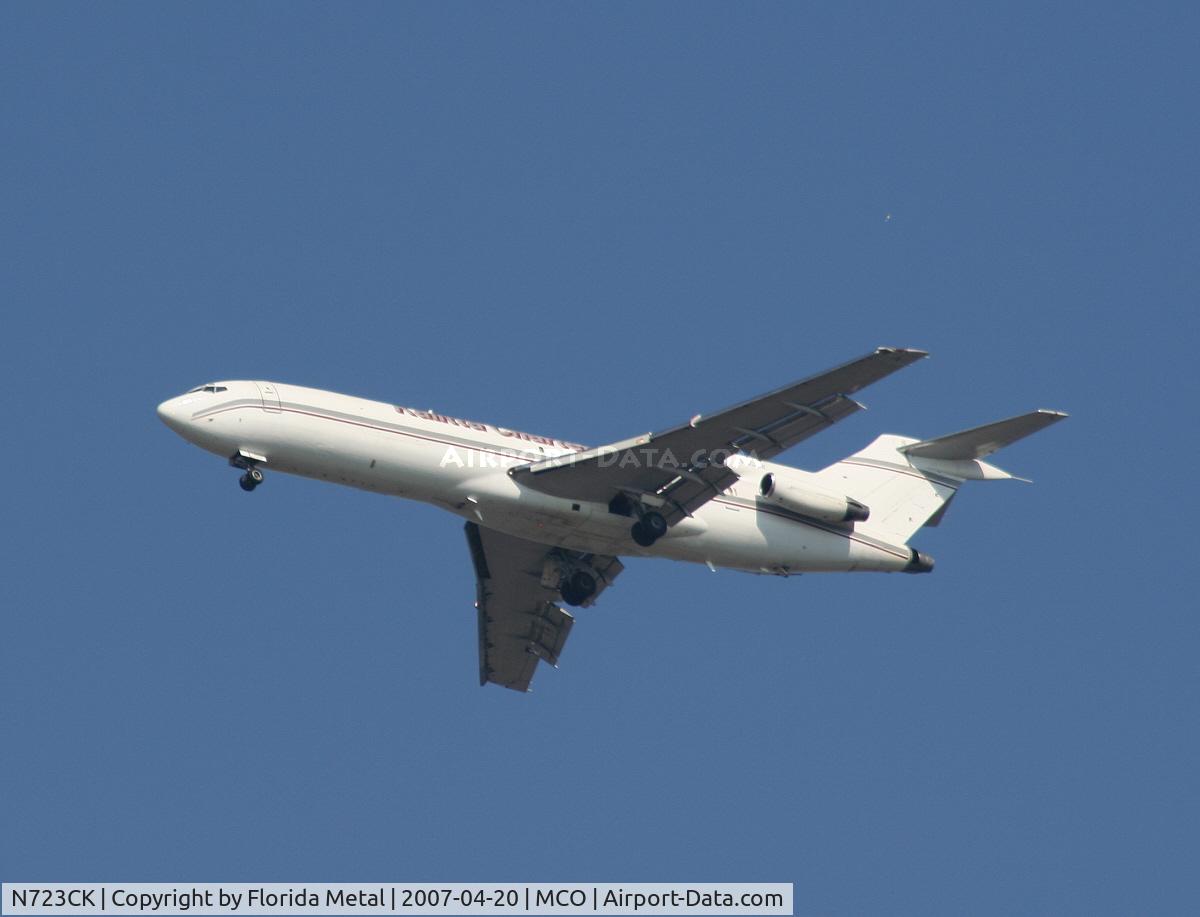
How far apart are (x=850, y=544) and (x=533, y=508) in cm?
680

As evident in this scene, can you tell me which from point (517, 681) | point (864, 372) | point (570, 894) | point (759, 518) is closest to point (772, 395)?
point (864, 372)

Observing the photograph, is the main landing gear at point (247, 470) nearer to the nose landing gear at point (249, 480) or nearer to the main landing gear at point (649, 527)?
the nose landing gear at point (249, 480)

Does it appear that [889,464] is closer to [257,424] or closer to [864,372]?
[864,372]

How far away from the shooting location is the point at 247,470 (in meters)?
31.6

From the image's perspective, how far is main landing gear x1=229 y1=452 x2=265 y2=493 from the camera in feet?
103

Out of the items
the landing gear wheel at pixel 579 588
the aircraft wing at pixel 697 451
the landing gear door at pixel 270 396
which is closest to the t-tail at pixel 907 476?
the aircraft wing at pixel 697 451

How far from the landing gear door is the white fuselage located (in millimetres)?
18

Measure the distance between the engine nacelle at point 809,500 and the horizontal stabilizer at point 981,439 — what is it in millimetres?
2915

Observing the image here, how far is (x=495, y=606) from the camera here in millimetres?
37812

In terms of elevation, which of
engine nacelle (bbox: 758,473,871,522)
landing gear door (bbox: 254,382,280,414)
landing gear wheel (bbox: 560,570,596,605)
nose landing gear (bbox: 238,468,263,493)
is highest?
landing gear door (bbox: 254,382,280,414)

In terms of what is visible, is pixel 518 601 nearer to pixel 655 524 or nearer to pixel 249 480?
pixel 655 524

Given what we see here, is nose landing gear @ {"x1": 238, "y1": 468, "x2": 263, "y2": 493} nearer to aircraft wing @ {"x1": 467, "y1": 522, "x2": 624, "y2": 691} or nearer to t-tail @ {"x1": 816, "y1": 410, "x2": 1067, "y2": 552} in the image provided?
aircraft wing @ {"x1": 467, "y1": 522, "x2": 624, "y2": 691}

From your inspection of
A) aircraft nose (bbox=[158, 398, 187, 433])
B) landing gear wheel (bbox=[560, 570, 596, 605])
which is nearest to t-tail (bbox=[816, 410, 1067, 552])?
landing gear wheel (bbox=[560, 570, 596, 605])

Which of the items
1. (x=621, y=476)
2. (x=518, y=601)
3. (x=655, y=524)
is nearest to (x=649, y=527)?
(x=655, y=524)
